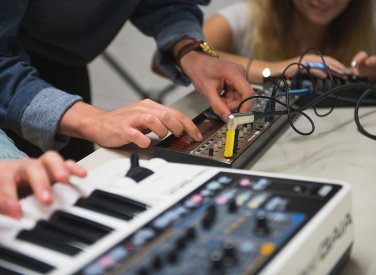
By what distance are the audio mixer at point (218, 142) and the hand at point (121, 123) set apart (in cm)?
2

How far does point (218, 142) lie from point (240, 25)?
0.85 metres

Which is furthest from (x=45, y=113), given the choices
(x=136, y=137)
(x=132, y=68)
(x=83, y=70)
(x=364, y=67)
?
(x=132, y=68)

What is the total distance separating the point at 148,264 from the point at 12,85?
1.55 ft

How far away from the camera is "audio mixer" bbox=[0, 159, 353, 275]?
16.4 inches

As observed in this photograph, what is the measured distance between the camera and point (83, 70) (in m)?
1.31

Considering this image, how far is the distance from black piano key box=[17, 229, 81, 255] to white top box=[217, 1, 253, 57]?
117 centimetres

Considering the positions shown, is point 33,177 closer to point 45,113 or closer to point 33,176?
point 33,176

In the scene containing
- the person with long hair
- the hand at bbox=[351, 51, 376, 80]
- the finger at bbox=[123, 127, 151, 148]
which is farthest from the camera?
the person with long hair

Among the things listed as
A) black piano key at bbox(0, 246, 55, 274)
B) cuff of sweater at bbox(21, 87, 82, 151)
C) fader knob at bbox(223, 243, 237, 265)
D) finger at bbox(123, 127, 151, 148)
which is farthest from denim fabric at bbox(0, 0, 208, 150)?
fader knob at bbox(223, 243, 237, 265)

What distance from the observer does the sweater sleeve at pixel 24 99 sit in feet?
2.54

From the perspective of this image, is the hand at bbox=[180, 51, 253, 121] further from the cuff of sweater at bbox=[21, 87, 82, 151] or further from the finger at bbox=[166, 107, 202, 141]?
the cuff of sweater at bbox=[21, 87, 82, 151]

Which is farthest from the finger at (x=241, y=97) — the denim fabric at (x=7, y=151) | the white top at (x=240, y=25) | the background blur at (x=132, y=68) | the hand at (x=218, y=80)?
the background blur at (x=132, y=68)

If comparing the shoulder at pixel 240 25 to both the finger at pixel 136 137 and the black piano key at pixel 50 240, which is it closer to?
the finger at pixel 136 137

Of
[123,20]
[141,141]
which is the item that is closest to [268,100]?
[141,141]
